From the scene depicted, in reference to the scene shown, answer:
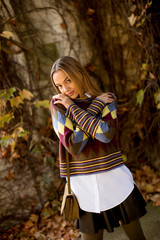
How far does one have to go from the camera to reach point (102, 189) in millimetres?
1383

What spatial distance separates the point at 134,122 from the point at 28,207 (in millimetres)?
2120

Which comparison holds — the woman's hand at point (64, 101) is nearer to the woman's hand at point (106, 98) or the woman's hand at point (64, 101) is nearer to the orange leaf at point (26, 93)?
the woman's hand at point (106, 98)

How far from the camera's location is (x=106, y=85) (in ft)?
10.2

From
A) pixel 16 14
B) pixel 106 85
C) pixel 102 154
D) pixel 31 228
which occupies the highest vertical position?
pixel 16 14

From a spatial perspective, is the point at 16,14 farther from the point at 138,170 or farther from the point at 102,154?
the point at 138,170

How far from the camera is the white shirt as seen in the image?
1377 millimetres

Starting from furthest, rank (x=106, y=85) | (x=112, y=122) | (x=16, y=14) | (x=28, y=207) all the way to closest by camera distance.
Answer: (x=106, y=85)
(x=28, y=207)
(x=16, y=14)
(x=112, y=122)

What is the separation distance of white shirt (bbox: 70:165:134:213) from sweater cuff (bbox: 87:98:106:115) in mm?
449

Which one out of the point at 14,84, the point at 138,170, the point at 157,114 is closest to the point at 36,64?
the point at 14,84

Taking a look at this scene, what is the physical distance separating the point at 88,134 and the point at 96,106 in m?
0.21

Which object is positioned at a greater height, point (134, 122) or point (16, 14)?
point (16, 14)

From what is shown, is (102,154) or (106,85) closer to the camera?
(102,154)

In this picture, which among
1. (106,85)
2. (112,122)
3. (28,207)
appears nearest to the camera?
(112,122)

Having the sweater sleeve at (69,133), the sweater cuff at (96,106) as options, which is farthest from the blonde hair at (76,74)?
the sweater sleeve at (69,133)
